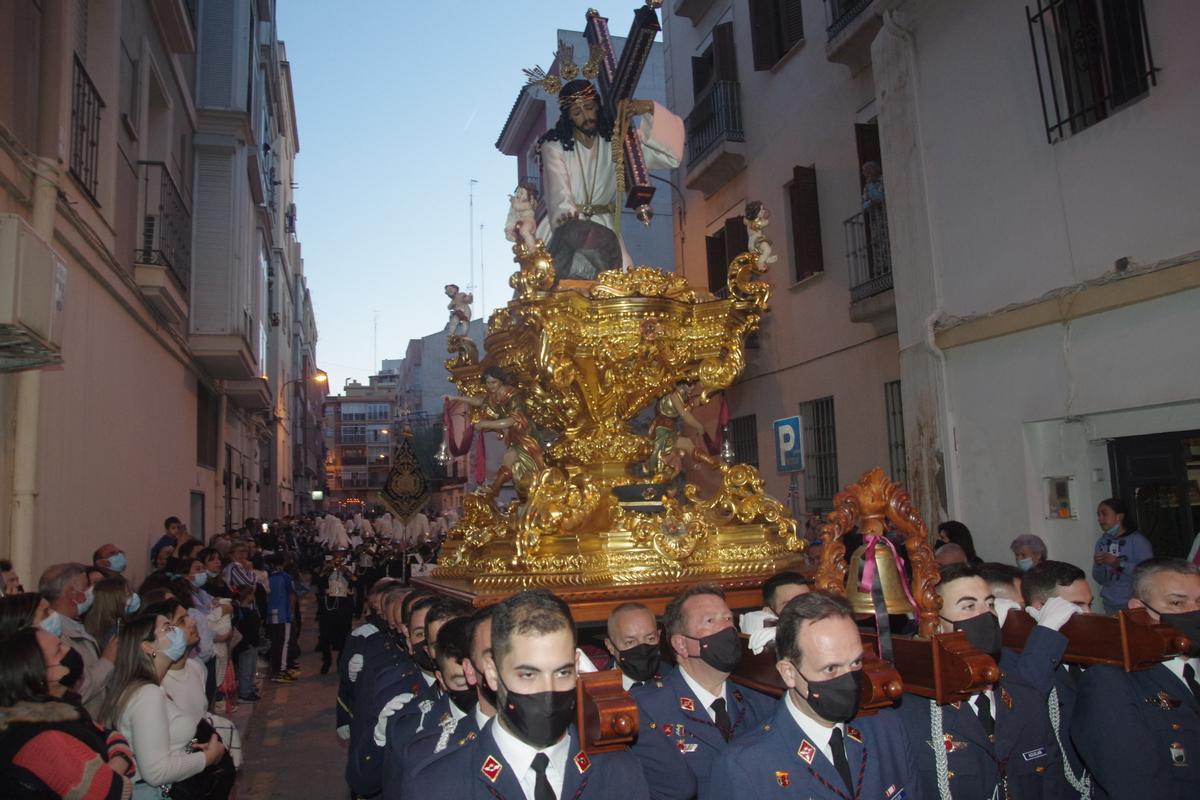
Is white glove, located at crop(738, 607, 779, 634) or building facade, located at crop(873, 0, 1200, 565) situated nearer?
white glove, located at crop(738, 607, 779, 634)

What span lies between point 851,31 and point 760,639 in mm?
7564

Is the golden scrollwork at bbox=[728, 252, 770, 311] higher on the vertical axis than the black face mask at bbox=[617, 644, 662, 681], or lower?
higher

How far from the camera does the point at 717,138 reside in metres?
12.1

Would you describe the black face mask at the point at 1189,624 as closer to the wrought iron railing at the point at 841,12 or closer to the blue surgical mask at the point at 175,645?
the blue surgical mask at the point at 175,645

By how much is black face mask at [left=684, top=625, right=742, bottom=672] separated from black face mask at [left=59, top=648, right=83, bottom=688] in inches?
84.1

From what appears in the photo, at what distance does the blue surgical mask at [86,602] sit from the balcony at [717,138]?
9.41 meters

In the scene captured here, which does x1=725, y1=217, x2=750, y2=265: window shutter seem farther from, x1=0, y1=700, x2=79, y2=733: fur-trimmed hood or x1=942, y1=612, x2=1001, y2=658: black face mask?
x1=0, y1=700, x2=79, y2=733: fur-trimmed hood

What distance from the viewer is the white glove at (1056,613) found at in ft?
10.0

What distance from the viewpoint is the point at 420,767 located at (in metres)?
2.24

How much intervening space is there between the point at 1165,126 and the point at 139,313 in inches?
308

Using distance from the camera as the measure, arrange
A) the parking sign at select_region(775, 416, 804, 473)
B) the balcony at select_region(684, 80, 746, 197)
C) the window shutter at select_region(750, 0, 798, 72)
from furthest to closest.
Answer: the balcony at select_region(684, 80, 746, 197)
the window shutter at select_region(750, 0, 798, 72)
the parking sign at select_region(775, 416, 804, 473)

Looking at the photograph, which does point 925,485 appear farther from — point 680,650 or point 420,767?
point 420,767

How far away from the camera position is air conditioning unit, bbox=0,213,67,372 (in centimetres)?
401

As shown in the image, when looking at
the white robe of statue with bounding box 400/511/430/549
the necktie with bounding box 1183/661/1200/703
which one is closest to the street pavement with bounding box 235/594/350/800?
the white robe of statue with bounding box 400/511/430/549
